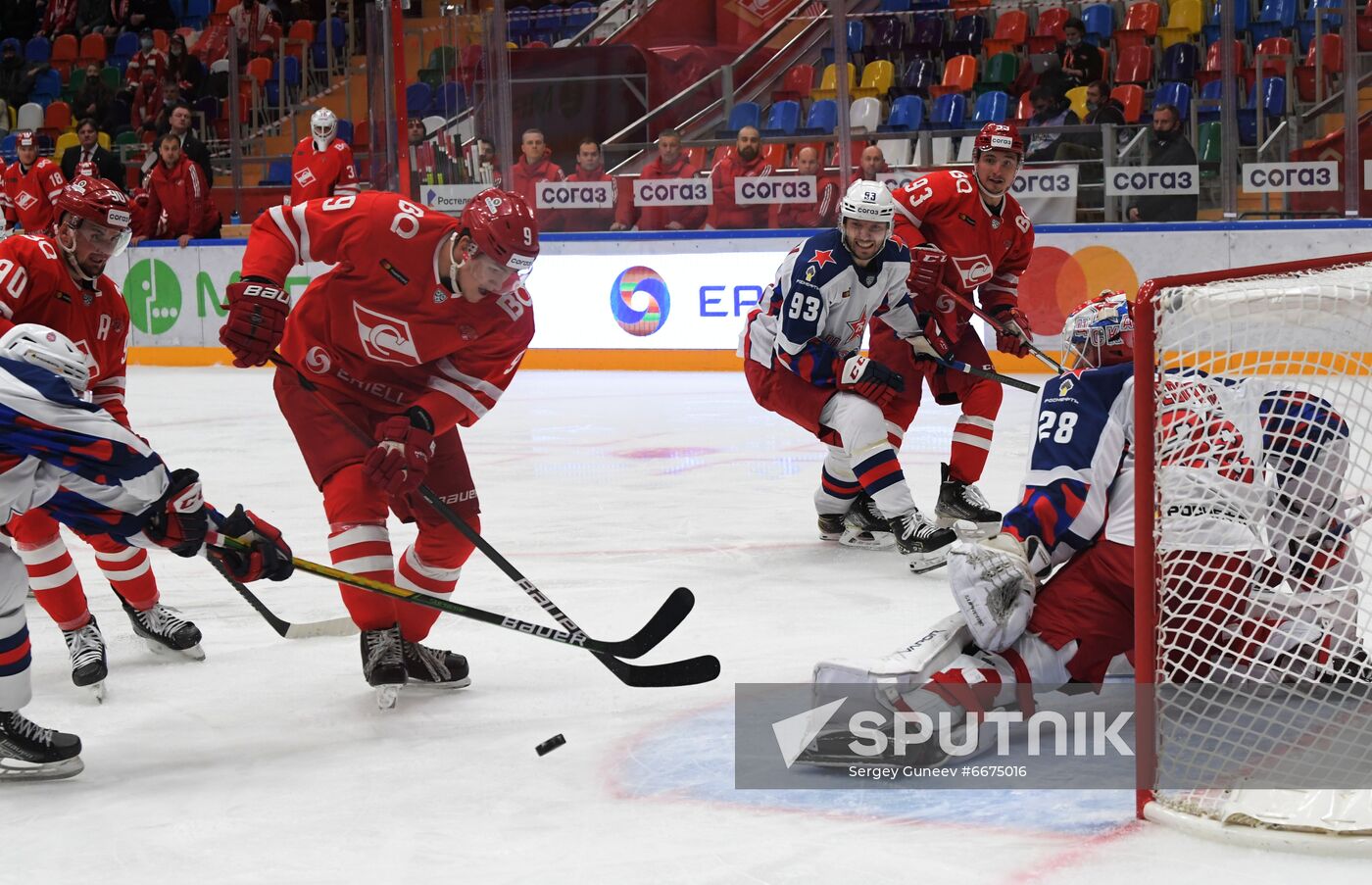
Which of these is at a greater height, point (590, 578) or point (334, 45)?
point (334, 45)

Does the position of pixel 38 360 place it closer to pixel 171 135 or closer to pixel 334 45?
pixel 171 135

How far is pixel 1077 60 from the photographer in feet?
29.8

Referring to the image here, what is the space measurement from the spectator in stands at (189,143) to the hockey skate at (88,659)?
750 centimetres

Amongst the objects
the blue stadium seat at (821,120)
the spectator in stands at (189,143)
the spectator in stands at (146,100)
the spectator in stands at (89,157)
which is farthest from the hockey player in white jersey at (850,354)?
the spectator in stands at (146,100)

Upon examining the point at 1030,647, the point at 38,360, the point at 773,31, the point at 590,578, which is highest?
the point at 773,31

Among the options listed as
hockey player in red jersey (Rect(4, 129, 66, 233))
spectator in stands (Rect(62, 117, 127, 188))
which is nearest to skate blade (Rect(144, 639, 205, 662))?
hockey player in red jersey (Rect(4, 129, 66, 233))

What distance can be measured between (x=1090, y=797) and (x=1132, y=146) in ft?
20.1

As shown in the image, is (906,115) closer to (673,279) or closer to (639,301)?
(673,279)

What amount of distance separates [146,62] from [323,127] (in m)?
4.01

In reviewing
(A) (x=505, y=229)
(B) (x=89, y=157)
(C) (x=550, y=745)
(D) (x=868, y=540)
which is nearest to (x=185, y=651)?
(C) (x=550, y=745)

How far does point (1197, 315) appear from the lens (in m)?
2.36

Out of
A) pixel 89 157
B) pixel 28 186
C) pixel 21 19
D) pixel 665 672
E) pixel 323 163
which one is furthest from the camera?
pixel 21 19

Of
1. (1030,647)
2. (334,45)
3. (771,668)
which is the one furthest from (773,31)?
(1030,647)

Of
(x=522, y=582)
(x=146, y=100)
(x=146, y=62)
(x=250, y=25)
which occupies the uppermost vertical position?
(x=250, y=25)
